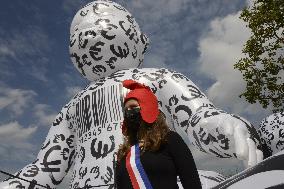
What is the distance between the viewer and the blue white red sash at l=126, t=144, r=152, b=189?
1.71 meters

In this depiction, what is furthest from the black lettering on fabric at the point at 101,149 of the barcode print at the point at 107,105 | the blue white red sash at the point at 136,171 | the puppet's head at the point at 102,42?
the blue white red sash at the point at 136,171

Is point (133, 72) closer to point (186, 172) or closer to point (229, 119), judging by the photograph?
point (229, 119)

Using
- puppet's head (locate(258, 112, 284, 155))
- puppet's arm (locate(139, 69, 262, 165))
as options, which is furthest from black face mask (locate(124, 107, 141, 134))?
puppet's head (locate(258, 112, 284, 155))

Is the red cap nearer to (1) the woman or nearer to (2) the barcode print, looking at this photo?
(1) the woman

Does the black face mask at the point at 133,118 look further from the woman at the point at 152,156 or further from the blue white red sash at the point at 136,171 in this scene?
the blue white red sash at the point at 136,171

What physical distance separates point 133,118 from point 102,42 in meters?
2.01

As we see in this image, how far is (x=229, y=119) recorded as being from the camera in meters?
2.72

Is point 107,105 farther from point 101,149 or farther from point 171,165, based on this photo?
point 171,165

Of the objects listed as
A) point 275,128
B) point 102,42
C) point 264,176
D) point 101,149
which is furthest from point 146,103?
point 275,128

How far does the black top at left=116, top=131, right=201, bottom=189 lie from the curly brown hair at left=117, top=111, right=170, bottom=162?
0.02 m

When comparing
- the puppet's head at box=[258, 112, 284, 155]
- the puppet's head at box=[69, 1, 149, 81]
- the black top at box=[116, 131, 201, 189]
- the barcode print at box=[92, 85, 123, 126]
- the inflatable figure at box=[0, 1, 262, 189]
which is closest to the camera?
the black top at box=[116, 131, 201, 189]

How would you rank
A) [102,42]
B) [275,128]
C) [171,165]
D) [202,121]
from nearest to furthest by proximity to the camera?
[171,165]
[202,121]
[102,42]
[275,128]

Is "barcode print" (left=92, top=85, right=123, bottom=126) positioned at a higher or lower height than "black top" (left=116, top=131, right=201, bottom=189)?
higher

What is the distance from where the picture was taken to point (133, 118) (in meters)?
1.86
